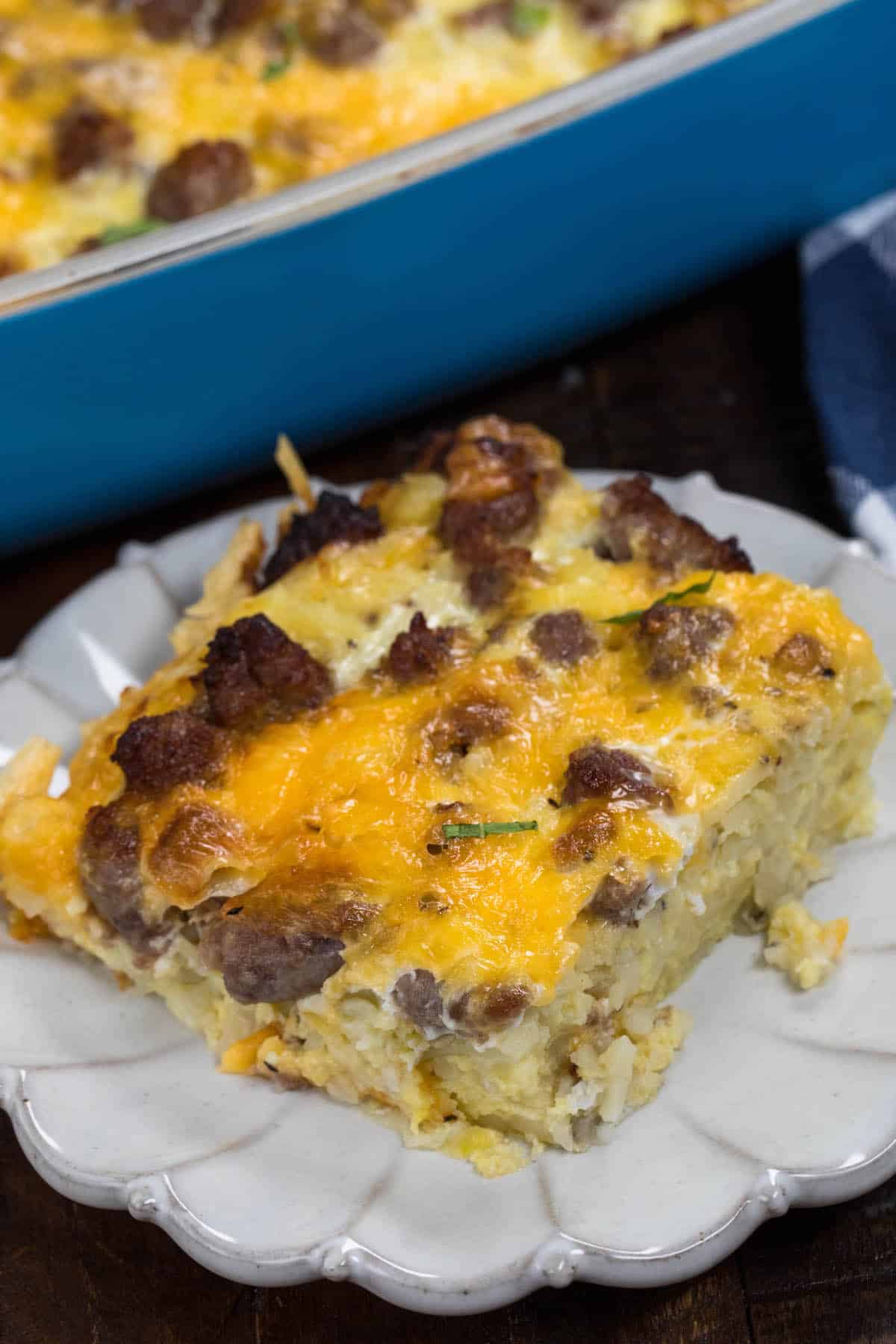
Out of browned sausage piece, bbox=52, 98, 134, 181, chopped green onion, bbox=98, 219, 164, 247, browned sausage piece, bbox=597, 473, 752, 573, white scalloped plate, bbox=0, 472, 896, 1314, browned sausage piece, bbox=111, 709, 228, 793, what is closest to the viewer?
white scalloped plate, bbox=0, 472, 896, 1314

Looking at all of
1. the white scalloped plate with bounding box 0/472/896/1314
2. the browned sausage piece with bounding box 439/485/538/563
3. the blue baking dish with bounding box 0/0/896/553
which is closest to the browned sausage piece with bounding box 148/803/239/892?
the white scalloped plate with bounding box 0/472/896/1314

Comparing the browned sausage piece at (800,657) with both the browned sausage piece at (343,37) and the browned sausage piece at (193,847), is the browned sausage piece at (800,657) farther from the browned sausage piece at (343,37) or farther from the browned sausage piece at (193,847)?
the browned sausage piece at (343,37)

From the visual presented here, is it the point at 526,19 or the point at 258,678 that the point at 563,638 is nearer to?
the point at 258,678

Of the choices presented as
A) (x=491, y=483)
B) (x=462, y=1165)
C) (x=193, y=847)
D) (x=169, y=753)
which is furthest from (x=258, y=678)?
(x=462, y=1165)

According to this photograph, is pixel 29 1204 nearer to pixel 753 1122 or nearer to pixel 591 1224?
pixel 591 1224

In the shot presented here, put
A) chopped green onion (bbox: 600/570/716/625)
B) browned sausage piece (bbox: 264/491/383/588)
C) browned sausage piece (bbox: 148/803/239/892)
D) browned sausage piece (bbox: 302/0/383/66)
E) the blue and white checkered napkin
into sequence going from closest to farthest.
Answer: browned sausage piece (bbox: 148/803/239/892) < chopped green onion (bbox: 600/570/716/625) < browned sausage piece (bbox: 264/491/383/588) < the blue and white checkered napkin < browned sausage piece (bbox: 302/0/383/66)

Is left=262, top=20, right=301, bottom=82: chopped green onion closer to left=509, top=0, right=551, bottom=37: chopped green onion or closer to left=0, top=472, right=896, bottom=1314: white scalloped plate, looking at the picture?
left=509, top=0, right=551, bottom=37: chopped green onion

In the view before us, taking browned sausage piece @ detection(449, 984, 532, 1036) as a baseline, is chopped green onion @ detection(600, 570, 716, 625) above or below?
above

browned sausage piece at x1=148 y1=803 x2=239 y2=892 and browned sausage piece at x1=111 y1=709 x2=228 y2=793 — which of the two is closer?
browned sausage piece at x1=148 y1=803 x2=239 y2=892
